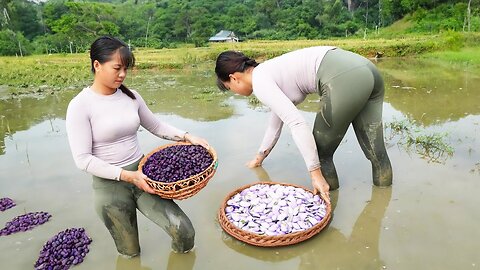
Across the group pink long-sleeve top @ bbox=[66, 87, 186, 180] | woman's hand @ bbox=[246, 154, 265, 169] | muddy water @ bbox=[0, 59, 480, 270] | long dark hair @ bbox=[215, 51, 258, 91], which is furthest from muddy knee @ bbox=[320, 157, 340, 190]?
pink long-sleeve top @ bbox=[66, 87, 186, 180]

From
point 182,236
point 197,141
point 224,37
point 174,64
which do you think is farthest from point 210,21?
point 182,236

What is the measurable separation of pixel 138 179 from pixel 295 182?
228 centimetres

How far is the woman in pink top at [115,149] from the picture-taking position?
264 centimetres

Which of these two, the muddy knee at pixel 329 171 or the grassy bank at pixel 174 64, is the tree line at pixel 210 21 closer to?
the grassy bank at pixel 174 64

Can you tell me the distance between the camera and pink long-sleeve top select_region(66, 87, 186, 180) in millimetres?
2648

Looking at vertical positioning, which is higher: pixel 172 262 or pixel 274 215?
pixel 274 215

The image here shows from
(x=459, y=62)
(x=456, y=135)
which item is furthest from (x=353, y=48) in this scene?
(x=456, y=135)

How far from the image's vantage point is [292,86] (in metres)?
3.53

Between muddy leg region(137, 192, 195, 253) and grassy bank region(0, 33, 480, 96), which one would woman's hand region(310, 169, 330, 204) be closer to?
muddy leg region(137, 192, 195, 253)

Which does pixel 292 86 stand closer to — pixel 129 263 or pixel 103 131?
pixel 103 131

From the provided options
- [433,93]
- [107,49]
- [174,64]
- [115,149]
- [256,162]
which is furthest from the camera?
[174,64]

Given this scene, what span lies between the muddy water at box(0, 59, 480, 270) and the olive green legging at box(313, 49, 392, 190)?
564 millimetres

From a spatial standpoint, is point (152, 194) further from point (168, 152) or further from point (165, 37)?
point (165, 37)

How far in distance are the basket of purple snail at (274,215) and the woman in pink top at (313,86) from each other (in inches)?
7.4
